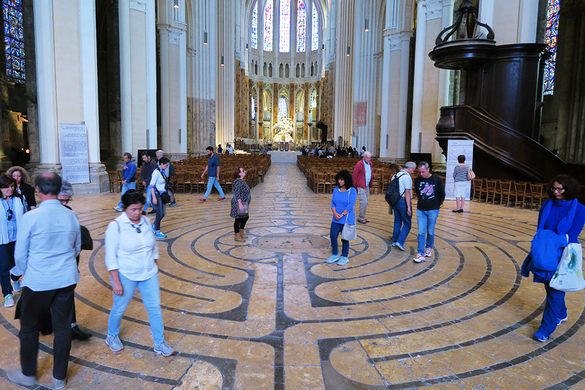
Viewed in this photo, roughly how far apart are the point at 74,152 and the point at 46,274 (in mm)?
11948

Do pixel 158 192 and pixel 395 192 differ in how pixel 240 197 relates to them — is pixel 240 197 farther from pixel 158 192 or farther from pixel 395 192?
pixel 395 192

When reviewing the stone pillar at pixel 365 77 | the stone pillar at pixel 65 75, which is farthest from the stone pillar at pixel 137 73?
the stone pillar at pixel 365 77

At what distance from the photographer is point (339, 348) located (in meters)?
3.62

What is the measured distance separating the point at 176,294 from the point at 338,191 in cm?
262

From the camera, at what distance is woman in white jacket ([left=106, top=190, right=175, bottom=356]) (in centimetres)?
324

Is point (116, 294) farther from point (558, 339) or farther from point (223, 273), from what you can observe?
point (558, 339)

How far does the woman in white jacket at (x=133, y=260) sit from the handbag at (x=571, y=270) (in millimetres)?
3435

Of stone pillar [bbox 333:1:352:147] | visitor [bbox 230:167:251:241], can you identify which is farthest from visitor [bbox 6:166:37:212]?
stone pillar [bbox 333:1:352:147]

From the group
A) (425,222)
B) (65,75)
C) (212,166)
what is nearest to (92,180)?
(65,75)

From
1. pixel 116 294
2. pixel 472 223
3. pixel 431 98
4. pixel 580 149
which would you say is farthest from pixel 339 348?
pixel 580 149

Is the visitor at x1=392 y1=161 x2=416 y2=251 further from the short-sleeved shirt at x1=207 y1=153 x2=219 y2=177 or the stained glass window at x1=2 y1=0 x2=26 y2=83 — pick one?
the stained glass window at x1=2 y1=0 x2=26 y2=83

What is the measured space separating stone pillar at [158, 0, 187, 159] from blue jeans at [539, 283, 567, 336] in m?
23.4

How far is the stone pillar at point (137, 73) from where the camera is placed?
17.5 m

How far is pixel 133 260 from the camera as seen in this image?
A: 328 cm
